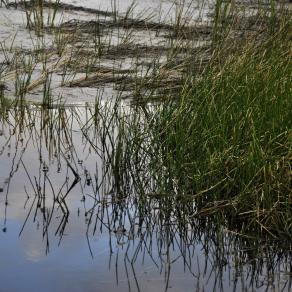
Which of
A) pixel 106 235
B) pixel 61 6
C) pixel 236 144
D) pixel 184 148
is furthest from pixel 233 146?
pixel 61 6

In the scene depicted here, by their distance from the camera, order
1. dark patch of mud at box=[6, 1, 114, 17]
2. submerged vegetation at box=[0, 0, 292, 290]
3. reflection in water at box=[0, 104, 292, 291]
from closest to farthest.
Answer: reflection in water at box=[0, 104, 292, 291] < submerged vegetation at box=[0, 0, 292, 290] < dark patch of mud at box=[6, 1, 114, 17]

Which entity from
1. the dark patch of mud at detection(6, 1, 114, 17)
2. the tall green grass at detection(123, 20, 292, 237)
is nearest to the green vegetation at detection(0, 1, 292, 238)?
the tall green grass at detection(123, 20, 292, 237)

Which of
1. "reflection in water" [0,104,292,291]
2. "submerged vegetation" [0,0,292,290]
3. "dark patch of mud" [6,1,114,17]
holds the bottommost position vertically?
"reflection in water" [0,104,292,291]

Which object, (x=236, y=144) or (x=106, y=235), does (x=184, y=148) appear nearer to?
(x=236, y=144)

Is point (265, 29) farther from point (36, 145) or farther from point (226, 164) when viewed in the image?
point (226, 164)

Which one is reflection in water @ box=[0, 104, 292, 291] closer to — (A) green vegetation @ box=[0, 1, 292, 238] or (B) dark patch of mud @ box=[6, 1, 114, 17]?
(A) green vegetation @ box=[0, 1, 292, 238]

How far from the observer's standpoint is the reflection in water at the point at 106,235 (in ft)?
13.0

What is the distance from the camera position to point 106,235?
445cm

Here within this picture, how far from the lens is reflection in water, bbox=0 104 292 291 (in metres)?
3.98

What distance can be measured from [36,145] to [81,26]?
2.68 meters

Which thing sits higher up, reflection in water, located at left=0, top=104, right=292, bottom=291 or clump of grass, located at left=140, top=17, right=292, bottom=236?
clump of grass, located at left=140, top=17, right=292, bottom=236

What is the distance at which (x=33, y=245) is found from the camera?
169 inches

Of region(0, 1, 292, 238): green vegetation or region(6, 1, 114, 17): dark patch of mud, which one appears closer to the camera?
region(0, 1, 292, 238): green vegetation

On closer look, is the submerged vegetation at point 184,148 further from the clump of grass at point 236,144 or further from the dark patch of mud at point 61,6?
the dark patch of mud at point 61,6
